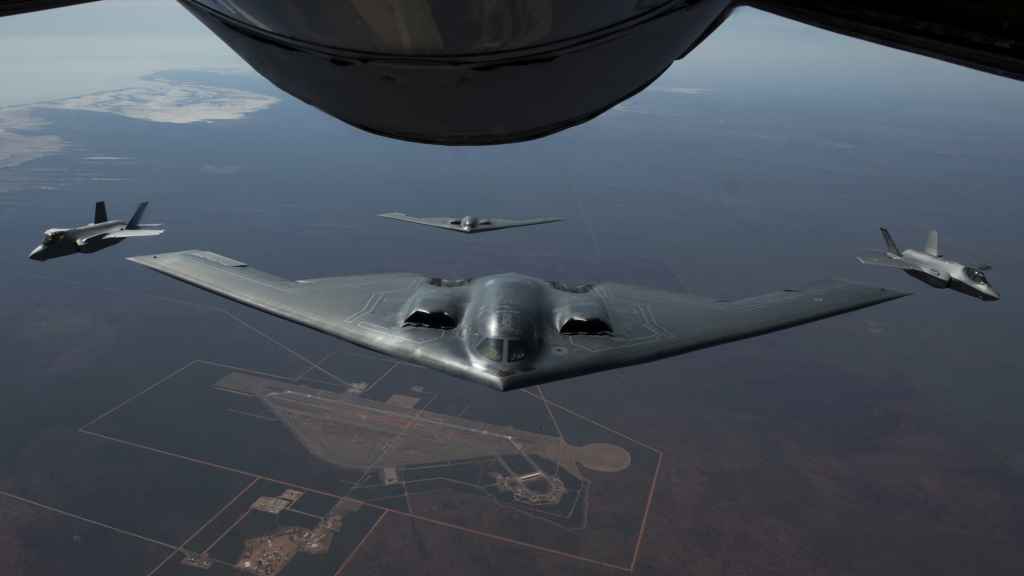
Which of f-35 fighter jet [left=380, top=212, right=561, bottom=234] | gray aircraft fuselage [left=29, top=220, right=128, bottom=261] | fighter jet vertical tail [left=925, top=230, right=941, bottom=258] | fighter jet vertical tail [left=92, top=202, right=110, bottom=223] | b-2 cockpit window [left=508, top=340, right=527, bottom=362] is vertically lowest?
gray aircraft fuselage [left=29, top=220, right=128, bottom=261]

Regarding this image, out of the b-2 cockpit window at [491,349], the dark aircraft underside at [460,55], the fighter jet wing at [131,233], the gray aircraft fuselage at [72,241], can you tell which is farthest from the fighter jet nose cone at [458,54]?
the gray aircraft fuselage at [72,241]

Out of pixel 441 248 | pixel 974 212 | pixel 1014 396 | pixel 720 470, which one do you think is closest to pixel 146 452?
pixel 720 470

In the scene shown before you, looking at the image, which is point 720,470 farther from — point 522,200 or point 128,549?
point 522,200

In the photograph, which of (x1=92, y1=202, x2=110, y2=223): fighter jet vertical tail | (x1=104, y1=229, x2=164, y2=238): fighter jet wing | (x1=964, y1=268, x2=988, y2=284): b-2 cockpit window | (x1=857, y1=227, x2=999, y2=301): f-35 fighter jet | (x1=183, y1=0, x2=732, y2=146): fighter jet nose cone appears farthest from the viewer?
(x1=92, y1=202, x2=110, y2=223): fighter jet vertical tail

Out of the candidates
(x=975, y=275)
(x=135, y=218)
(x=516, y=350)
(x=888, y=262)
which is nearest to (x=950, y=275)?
(x=975, y=275)

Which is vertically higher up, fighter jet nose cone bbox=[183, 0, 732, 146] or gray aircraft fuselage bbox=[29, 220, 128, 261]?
fighter jet nose cone bbox=[183, 0, 732, 146]

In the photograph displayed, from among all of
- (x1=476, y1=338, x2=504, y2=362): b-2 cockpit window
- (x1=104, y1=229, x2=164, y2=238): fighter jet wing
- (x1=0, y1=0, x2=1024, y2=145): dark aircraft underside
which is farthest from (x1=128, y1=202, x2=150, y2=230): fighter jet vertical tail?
(x1=0, y1=0, x2=1024, y2=145): dark aircraft underside

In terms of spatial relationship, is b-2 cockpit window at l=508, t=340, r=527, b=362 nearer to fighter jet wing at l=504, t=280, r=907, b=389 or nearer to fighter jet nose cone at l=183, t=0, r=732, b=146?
fighter jet wing at l=504, t=280, r=907, b=389

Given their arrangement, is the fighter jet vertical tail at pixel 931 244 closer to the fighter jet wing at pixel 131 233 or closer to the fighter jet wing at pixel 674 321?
the fighter jet wing at pixel 674 321
